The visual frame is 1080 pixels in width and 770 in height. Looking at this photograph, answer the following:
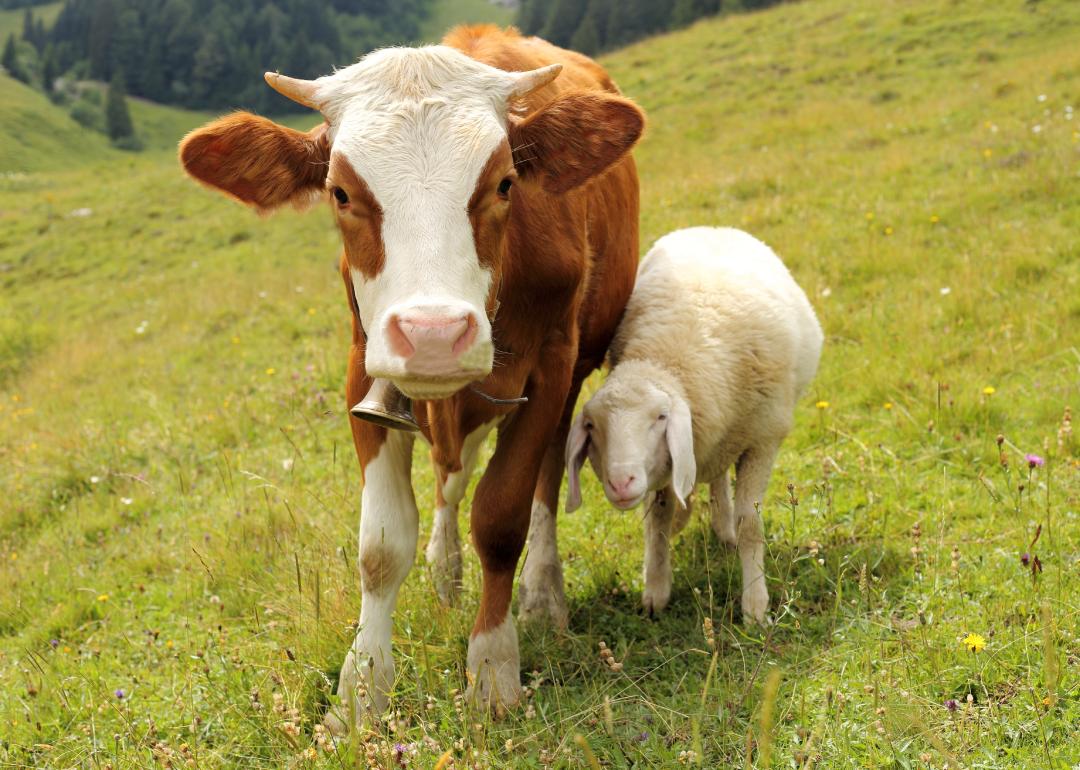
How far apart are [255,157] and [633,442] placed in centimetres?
178

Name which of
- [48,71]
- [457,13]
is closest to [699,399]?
[48,71]

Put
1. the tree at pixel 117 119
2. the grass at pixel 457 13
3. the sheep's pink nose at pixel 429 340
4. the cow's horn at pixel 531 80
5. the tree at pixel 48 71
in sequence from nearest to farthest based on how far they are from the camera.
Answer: the sheep's pink nose at pixel 429 340
the cow's horn at pixel 531 80
the tree at pixel 117 119
the tree at pixel 48 71
the grass at pixel 457 13

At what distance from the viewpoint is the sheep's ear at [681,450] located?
376 centimetres

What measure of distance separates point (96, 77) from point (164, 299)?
347 ft

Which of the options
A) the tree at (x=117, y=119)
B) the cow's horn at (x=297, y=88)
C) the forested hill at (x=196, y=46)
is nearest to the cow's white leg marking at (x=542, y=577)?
the cow's horn at (x=297, y=88)

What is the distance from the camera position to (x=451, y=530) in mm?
4824

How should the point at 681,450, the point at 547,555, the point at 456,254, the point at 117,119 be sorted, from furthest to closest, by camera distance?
the point at 117,119
the point at 547,555
the point at 681,450
the point at 456,254

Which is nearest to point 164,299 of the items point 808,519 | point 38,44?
point 808,519

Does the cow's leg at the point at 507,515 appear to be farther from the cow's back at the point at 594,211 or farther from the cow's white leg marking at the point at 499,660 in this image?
the cow's back at the point at 594,211

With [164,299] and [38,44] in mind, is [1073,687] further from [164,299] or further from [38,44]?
[38,44]

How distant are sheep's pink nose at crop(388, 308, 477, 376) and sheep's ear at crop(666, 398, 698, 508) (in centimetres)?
138

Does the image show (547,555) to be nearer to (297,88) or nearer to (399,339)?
(399,339)

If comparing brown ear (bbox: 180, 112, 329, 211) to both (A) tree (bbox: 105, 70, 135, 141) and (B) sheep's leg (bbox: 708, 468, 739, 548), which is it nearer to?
(B) sheep's leg (bbox: 708, 468, 739, 548)

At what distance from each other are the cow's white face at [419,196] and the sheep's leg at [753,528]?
165cm
